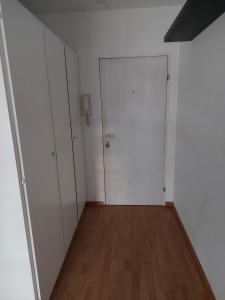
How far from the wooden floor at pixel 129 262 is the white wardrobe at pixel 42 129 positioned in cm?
20

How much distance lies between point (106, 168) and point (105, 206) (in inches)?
23.1

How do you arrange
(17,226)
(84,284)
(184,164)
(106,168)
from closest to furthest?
(17,226), (84,284), (184,164), (106,168)

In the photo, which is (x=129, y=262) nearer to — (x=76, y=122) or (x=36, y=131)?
(x=36, y=131)

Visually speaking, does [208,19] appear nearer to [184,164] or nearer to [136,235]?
[184,164]

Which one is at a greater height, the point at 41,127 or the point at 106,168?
the point at 41,127

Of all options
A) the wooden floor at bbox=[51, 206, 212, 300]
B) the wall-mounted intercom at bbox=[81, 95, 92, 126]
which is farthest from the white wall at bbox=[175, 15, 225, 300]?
the wall-mounted intercom at bbox=[81, 95, 92, 126]

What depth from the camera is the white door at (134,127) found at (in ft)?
8.63

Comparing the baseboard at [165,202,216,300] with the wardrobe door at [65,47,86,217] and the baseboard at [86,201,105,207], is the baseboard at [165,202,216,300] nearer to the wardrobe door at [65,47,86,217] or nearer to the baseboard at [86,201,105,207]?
the baseboard at [86,201,105,207]

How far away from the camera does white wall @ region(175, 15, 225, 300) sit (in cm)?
146

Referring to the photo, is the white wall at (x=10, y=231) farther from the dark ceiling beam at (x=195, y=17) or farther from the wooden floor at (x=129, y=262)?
the dark ceiling beam at (x=195, y=17)

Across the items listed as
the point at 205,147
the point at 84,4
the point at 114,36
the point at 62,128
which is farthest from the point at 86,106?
the point at 205,147

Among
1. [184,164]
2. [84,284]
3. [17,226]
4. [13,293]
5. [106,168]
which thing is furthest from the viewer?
[106,168]

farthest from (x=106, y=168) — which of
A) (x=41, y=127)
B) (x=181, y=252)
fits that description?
(x=41, y=127)

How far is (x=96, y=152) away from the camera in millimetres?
2912
